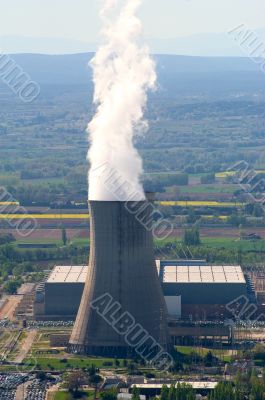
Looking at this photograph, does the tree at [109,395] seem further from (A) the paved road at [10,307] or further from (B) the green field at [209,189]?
(B) the green field at [209,189]

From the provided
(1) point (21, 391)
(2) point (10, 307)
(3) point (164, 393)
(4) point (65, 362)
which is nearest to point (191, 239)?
(2) point (10, 307)

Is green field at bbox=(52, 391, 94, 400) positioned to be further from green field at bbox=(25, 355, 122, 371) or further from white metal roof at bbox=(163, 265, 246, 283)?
white metal roof at bbox=(163, 265, 246, 283)

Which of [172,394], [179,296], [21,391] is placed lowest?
[172,394]

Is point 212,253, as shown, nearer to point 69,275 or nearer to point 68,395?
point 69,275

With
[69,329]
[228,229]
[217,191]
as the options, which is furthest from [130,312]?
[217,191]

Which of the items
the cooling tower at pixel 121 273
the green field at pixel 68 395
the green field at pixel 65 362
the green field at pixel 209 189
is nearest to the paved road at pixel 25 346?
the green field at pixel 65 362

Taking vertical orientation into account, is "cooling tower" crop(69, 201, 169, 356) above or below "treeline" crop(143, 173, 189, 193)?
below

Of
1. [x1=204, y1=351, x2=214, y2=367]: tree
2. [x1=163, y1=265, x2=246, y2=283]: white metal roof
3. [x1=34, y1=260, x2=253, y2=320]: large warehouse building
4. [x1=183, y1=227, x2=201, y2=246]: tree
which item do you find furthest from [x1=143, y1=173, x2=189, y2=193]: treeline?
[x1=204, y1=351, x2=214, y2=367]: tree
